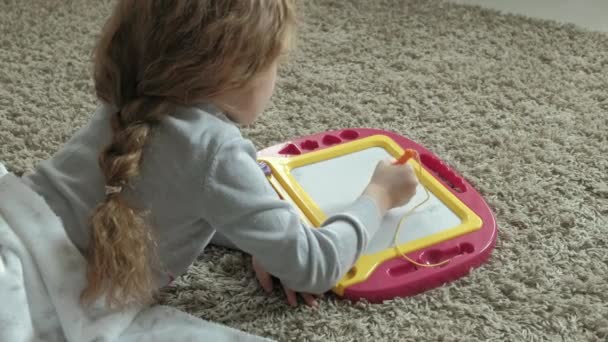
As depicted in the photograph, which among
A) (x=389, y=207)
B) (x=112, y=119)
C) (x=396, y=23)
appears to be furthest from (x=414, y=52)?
(x=112, y=119)

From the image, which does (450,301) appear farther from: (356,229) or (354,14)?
(354,14)

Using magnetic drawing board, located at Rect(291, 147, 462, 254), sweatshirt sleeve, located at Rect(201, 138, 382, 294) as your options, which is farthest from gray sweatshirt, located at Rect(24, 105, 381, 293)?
magnetic drawing board, located at Rect(291, 147, 462, 254)

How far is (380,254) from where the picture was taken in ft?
2.94

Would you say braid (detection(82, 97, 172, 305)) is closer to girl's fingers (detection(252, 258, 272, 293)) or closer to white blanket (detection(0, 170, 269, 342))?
white blanket (detection(0, 170, 269, 342))

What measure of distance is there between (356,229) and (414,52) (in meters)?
0.68

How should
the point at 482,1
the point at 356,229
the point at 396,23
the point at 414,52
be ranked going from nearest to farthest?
the point at 356,229
the point at 414,52
the point at 396,23
the point at 482,1

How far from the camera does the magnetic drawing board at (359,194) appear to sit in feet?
3.06

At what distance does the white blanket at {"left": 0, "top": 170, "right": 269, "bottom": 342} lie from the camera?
0.71 meters

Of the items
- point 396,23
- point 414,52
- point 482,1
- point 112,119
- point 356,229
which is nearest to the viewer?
point 112,119

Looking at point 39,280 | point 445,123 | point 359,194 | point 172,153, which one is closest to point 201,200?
point 172,153

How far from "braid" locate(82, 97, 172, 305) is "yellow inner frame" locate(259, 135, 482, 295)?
258mm

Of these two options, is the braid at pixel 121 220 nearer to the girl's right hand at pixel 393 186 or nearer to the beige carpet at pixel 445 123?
the beige carpet at pixel 445 123

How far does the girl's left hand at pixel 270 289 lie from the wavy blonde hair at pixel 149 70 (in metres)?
0.18

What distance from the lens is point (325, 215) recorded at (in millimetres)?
956
